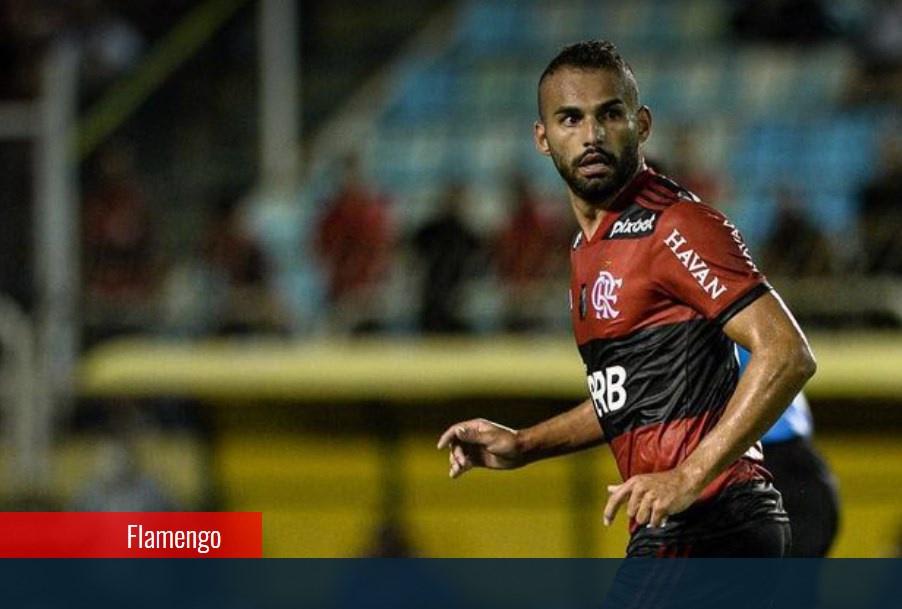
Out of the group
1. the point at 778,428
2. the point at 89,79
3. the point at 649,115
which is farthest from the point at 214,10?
the point at 649,115

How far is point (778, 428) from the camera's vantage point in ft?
19.5

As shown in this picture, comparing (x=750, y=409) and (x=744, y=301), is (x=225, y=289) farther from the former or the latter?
(x=750, y=409)

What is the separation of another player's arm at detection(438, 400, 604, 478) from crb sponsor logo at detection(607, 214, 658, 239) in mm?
593

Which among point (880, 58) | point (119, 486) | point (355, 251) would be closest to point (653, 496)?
point (119, 486)

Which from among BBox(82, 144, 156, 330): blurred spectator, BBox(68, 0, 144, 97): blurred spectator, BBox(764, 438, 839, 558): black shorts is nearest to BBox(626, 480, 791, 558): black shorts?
BBox(764, 438, 839, 558): black shorts

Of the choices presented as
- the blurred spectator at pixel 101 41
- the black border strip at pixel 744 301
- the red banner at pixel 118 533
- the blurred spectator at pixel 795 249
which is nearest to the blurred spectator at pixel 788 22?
the blurred spectator at pixel 795 249

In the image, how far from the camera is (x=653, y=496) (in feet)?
13.0

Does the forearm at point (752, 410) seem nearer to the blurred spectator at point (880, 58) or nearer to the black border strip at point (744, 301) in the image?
the black border strip at point (744, 301)

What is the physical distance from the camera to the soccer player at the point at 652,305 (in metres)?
4.25

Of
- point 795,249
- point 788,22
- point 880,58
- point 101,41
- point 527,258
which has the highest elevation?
point 101,41

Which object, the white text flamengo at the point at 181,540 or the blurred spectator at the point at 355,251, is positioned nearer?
the white text flamengo at the point at 181,540

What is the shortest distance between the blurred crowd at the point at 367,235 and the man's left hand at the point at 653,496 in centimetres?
739

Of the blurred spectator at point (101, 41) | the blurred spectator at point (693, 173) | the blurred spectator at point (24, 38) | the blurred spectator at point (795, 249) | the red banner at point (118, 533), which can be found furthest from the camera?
the blurred spectator at point (101, 41)

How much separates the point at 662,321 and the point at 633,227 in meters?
0.22
